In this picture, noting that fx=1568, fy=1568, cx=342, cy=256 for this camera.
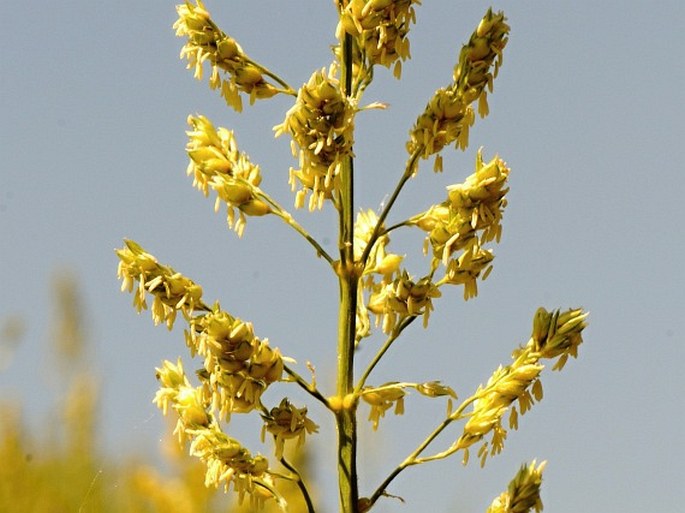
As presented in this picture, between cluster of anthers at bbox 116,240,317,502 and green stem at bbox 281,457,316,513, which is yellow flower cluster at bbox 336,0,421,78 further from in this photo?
green stem at bbox 281,457,316,513

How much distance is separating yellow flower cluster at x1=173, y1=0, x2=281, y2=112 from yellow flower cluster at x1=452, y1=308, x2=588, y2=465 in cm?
161

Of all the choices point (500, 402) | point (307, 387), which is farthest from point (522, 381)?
point (307, 387)

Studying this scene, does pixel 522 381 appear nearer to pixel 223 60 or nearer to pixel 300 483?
pixel 300 483

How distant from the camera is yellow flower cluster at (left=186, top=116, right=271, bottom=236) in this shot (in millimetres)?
6914

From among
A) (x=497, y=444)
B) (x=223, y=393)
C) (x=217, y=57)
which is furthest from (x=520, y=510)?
(x=217, y=57)

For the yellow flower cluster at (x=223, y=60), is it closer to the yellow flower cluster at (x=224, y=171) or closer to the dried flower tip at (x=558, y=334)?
the yellow flower cluster at (x=224, y=171)

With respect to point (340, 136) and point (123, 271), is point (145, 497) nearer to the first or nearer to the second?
point (123, 271)

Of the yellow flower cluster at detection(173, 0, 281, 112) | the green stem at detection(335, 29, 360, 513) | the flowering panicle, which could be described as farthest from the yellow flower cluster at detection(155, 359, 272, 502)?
the yellow flower cluster at detection(173, 0, 281, 112)

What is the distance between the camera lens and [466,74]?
271 inches

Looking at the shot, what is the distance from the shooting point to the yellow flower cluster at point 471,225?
6.65 meters

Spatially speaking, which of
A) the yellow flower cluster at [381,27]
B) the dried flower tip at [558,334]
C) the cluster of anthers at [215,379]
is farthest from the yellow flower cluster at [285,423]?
the yellow flower cluster at [381,27]

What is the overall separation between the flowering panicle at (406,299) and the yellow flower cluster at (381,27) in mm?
925

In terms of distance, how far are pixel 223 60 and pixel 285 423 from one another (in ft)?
5.49

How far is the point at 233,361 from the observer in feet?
20.8
